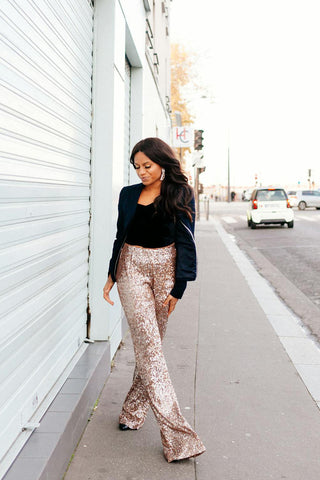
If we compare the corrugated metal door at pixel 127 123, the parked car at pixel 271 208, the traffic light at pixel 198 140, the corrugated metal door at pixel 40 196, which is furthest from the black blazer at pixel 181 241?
the parked car at pixel 271 208

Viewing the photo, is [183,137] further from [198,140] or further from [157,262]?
[157,262]

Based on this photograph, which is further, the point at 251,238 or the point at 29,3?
the point at 251,238

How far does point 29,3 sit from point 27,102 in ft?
1.60

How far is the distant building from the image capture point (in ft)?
8.23

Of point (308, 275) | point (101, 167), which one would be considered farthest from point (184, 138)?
point (101, 167)

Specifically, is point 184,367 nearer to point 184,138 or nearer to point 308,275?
point 308,275

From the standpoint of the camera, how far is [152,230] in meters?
3.14

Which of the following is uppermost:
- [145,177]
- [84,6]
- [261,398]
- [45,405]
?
[84,6]

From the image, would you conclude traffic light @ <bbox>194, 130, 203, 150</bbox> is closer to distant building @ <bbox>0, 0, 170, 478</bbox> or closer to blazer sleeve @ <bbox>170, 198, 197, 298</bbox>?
distant building @ <bbox>0, 0, 170, 478</bbox>

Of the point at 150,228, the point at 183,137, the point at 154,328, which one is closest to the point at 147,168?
the point at 150,228

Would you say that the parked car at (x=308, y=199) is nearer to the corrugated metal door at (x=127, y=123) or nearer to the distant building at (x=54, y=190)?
the corrugated metal door at (x=127, y=123)

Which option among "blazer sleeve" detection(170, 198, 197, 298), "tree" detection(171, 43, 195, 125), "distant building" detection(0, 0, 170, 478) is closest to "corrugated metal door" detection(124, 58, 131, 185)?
"distant building" detection(0, 0, 170, 478)

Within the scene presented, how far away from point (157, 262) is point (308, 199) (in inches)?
1568

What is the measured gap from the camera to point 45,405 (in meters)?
3.06
